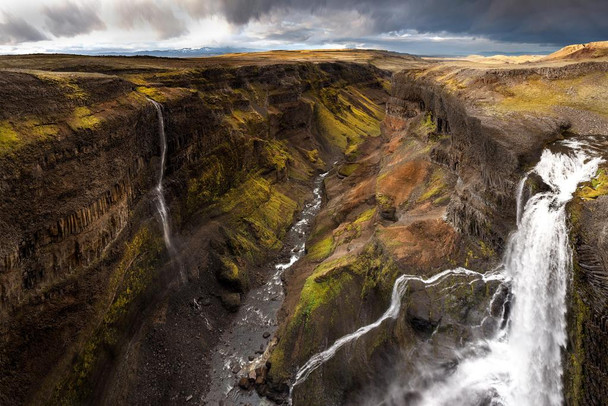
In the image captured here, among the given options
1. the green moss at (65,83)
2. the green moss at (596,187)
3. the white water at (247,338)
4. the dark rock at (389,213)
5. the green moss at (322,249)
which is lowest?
the white water at (247,338)

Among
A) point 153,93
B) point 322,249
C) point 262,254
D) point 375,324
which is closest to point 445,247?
point 375,324

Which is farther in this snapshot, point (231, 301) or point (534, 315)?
point (231, 301)

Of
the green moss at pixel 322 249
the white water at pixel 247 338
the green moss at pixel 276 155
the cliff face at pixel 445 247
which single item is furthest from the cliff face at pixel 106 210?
the cliff face at pixel 445 247

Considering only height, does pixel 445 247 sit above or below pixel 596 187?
below

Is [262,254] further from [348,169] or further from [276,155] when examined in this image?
[348,169]

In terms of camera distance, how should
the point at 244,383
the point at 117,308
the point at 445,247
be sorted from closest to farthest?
the point at 244,383 → the point at 117,308 → the point at 445,247

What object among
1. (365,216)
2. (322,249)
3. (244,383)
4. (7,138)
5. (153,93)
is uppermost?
(153,93)

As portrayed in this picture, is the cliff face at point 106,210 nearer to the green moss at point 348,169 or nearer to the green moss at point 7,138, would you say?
the green moss at point 7,138

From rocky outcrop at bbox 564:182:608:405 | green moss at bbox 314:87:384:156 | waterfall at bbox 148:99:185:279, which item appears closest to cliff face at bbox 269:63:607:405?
rocky outcrop at bbox 564:182:608:405

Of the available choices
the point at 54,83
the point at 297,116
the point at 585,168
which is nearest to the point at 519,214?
the point at 585,168
